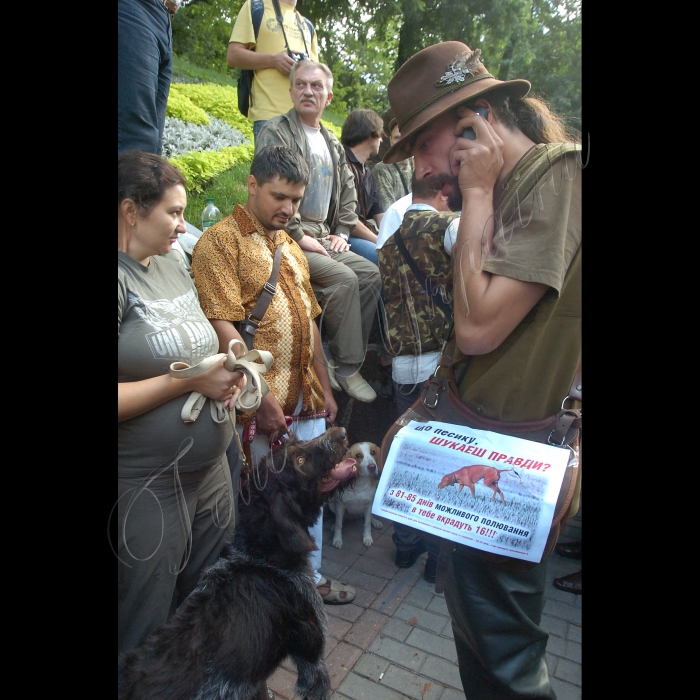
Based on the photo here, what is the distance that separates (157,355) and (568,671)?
1685 millimetres

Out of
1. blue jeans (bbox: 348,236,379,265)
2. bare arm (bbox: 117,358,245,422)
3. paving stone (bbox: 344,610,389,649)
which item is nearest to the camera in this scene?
bare arm (bbox: 117,358,245,422)

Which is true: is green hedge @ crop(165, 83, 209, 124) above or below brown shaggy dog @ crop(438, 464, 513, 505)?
above

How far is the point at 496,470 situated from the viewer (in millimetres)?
1213

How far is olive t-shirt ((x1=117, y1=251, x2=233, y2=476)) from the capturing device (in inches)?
56.2

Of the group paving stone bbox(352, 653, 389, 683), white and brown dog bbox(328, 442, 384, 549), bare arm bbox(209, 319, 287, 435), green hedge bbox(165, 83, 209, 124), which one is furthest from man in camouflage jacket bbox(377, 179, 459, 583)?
green hedge bbox(165, 83, 209, 124)

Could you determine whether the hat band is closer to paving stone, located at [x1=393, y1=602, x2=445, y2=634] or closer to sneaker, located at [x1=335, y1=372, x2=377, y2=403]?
sneaker, located at [x1=335, y1=372, x2=377, y2=403]

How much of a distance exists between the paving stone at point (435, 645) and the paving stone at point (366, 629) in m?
0.24

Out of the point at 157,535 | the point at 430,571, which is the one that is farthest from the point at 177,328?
the point at 430,571

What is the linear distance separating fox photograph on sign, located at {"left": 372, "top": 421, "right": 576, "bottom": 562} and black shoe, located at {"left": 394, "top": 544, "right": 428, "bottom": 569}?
3.73 feet

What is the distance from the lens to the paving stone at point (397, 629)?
1.98 m
